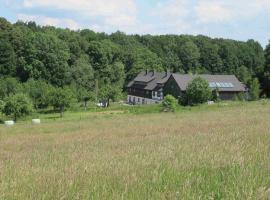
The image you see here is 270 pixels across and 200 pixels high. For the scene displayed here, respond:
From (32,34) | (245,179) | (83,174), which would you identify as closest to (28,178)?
(83,174)

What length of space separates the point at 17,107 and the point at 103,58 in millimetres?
65101

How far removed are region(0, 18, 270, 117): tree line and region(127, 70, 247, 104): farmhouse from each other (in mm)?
4150

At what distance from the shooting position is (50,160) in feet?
28.1

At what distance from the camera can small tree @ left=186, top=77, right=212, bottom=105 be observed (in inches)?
2820

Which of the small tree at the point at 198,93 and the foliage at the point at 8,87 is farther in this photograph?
the foliage at the point at 8,87

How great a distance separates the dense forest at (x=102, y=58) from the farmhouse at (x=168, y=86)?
3716 mm

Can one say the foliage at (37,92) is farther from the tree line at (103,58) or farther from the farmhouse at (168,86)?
the farmhouse at (168,86)

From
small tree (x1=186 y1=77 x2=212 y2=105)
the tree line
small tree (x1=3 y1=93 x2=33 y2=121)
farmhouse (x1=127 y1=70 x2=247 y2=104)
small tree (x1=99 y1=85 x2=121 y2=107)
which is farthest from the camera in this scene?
the tree line

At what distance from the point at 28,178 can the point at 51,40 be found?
350 ft

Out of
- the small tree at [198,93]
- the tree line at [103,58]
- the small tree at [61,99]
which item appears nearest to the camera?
the small tree at [198,93]

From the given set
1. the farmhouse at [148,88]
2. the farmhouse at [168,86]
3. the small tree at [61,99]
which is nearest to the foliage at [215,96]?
the farmhouse at [168,86]

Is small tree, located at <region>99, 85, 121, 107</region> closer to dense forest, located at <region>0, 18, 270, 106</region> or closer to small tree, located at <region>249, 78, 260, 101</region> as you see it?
dense forest, located at <region>0, 18, 270, 106</region>

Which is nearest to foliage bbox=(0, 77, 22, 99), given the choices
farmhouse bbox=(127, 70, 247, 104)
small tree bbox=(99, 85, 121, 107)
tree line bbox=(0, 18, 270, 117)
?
tree line bbox=(0, 18, 270, 117)

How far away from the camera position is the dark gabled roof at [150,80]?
10438cm
